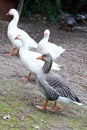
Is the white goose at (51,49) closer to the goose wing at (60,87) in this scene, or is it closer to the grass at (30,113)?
the grass at (30,113)

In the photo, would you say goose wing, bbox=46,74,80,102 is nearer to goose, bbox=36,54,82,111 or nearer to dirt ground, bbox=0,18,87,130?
goose, bbox=36,54,82,111

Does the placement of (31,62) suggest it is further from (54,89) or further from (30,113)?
(30,113)

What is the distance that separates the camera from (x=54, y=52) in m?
9.71

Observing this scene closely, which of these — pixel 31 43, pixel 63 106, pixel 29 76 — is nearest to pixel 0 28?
pixel 31 43

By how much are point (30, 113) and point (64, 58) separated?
15.9 ft

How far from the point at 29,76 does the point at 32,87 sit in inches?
20.9

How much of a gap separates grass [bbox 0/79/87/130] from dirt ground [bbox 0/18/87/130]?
53 cm

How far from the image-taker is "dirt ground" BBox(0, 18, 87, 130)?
9.09 m

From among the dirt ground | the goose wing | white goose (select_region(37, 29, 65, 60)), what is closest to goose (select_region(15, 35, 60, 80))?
the dirt ground

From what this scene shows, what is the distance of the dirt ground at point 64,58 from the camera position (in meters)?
9.09

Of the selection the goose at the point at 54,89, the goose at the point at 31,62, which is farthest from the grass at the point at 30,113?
the goose at the point at 31,62

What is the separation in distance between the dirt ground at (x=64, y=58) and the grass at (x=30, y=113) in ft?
1.75

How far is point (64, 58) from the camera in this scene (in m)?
11.6

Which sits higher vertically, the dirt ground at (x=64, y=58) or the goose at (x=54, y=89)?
the goose at (x=54, y=89)
